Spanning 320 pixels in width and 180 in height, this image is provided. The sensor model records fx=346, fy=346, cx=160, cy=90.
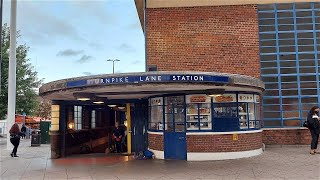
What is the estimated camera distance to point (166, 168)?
1056 centimetres

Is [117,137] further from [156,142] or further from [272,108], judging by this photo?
[272,108]

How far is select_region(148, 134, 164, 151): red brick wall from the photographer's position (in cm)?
1276

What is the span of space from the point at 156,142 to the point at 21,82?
16660 mm

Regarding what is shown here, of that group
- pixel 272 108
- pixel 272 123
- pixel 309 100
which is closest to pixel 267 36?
pixel 272 108

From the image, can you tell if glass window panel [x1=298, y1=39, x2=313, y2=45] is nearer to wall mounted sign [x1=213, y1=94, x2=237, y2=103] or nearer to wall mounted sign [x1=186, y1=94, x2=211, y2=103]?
wall mounted sign [x1=213, y1=94, x2=237, y2=103]

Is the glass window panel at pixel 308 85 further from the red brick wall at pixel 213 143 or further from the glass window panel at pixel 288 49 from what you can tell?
the red brick wall at pixel 213 143

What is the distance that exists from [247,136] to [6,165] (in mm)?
8720

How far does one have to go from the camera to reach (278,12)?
56.3 ft

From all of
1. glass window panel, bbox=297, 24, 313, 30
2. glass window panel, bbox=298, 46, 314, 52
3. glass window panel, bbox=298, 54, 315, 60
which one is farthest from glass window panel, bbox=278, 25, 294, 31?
glass window panel, bbox=298, 54, 315, 60

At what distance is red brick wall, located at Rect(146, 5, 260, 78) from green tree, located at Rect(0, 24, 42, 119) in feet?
44.2

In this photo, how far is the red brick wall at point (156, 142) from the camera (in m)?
12.8

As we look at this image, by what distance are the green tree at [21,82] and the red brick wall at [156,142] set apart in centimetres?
1579

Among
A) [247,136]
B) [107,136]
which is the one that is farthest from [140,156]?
[107,136]

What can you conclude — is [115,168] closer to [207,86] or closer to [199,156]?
[199,156]
